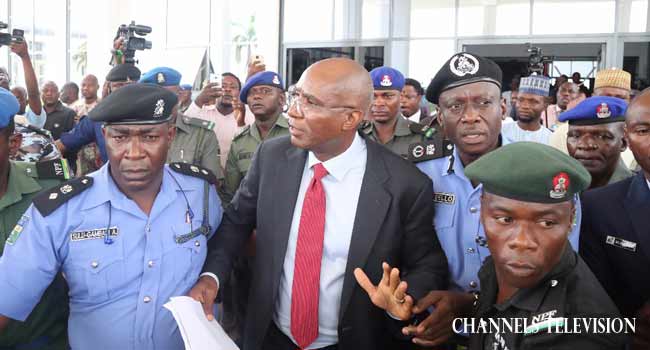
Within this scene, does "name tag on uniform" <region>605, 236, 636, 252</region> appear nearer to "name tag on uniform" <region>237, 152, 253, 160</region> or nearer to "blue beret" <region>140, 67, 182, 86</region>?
"name tag on uniform" <region>237, 152, 253, 160</region>

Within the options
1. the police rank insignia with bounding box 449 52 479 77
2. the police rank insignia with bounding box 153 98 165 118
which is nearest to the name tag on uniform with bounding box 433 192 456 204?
the police rank insignia with bounding box 449 52 479 77

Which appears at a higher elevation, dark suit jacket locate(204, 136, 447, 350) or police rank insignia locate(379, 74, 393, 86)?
police rank insignia locate(379, 74, 393, 86)

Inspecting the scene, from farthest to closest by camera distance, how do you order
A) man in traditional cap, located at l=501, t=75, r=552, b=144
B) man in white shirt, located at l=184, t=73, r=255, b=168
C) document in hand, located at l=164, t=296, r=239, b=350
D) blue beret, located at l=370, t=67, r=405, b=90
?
man in white shirt, located at l=184, t=73, r=255, b=168, man in traditional cap, located at l=501, t=75, r=552, b=144, blue beret, located at l=370, t=67, r=405, b=90, document in hand, located at l=164, t=296, r=239, b=350

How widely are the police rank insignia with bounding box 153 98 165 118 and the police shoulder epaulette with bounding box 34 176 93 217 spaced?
32cm

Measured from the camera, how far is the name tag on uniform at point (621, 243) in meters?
2.04

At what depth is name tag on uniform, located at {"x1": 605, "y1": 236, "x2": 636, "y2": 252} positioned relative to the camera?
6.70ft

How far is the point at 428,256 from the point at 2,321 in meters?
1.42

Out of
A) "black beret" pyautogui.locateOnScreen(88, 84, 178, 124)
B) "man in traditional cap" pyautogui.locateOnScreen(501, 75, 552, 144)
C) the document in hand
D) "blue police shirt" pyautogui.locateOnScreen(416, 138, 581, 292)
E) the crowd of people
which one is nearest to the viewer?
the document in hand

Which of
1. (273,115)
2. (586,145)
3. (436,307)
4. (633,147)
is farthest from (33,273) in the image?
(273,115)

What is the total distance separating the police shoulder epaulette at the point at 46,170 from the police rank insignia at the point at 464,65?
1572mm

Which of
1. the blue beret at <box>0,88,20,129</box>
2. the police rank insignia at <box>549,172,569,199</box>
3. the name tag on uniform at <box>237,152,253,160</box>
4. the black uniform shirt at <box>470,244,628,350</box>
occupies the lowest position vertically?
the black uniform shirt at <box>470,244,628,350</box>

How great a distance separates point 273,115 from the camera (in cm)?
467

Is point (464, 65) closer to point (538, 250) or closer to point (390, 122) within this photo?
point (538, 250)

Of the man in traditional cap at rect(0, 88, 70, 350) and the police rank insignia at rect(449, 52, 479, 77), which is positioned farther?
the police rank insignia at rect(449, 52, 479, 77)
